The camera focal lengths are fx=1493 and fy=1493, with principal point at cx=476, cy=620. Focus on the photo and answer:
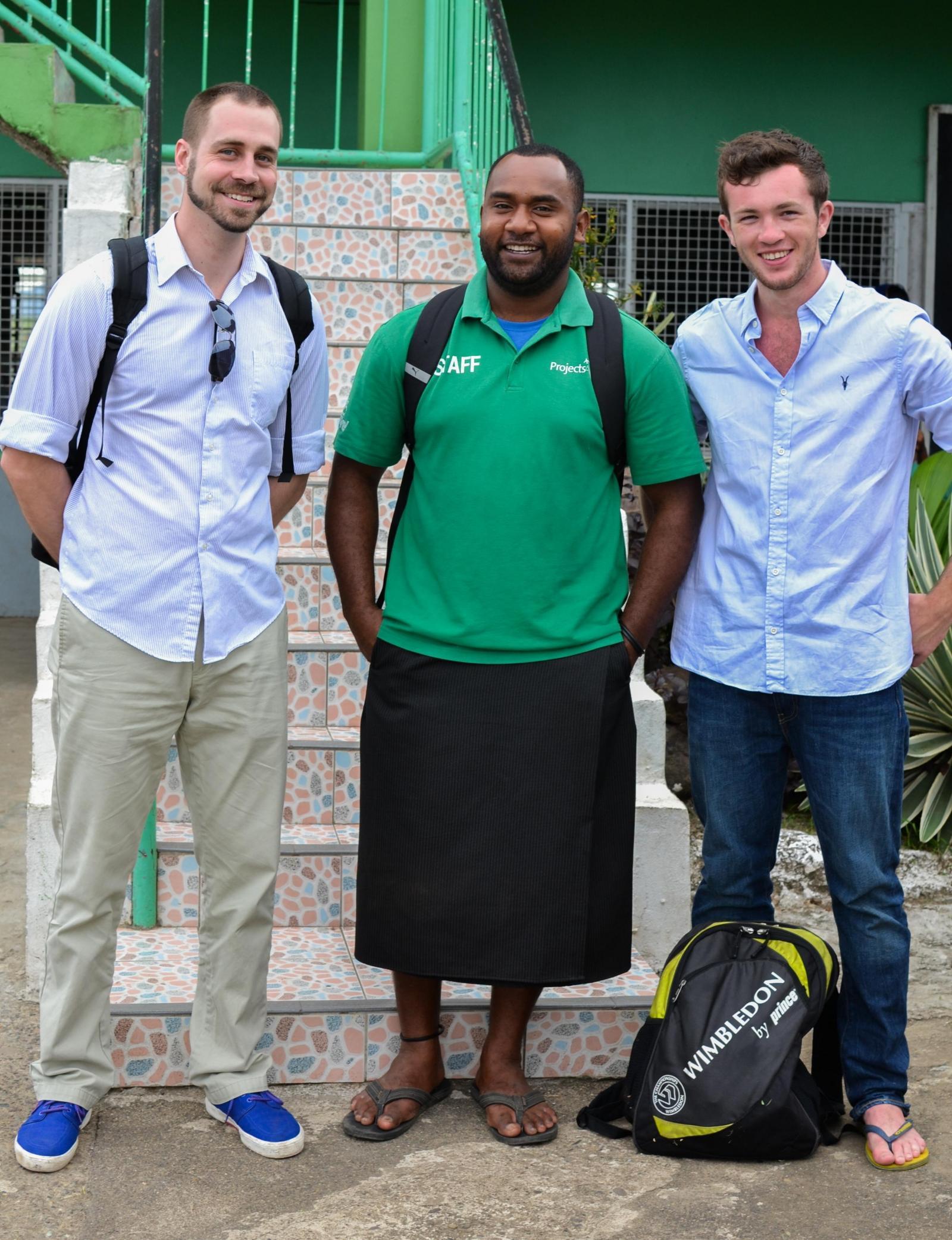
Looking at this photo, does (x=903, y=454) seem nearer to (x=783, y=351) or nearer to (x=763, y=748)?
(x=783, y=351)

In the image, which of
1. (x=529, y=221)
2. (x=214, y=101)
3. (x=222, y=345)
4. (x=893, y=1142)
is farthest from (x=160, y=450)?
(x=893, y=1142)

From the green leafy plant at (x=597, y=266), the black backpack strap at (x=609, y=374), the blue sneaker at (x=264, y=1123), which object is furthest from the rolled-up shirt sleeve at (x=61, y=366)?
the green leafy plant at (x=597, y=266)

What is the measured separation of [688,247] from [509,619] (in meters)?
6.13

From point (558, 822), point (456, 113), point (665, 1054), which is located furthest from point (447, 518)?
point (456, 113)

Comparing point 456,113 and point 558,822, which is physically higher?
point 456,113

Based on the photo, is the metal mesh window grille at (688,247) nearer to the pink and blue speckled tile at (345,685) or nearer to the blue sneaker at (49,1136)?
the pink and blue speckled tile at (345,685)

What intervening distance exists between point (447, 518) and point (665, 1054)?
1212mm

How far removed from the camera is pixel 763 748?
10.5ft

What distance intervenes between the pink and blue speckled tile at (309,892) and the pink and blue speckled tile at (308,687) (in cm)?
60

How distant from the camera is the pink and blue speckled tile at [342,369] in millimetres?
5523

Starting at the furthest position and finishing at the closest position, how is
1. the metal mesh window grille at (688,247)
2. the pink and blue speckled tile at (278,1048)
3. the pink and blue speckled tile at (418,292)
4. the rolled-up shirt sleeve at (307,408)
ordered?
1. the metal mesh window grille at (688,247)
2. the pink and blue speckled tile at (418,292)
3. the pink and blue speckled tile at (278,1048)
4. the rolled-up shirt sleeve at (307,408)

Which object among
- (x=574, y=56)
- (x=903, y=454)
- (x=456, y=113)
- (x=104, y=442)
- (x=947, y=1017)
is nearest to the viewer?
(x=104, y=442)

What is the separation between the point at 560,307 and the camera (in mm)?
3088

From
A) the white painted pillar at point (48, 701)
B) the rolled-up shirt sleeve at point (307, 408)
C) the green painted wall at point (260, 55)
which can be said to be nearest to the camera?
the rolled-up shirt sleeve at point (307, 408)
